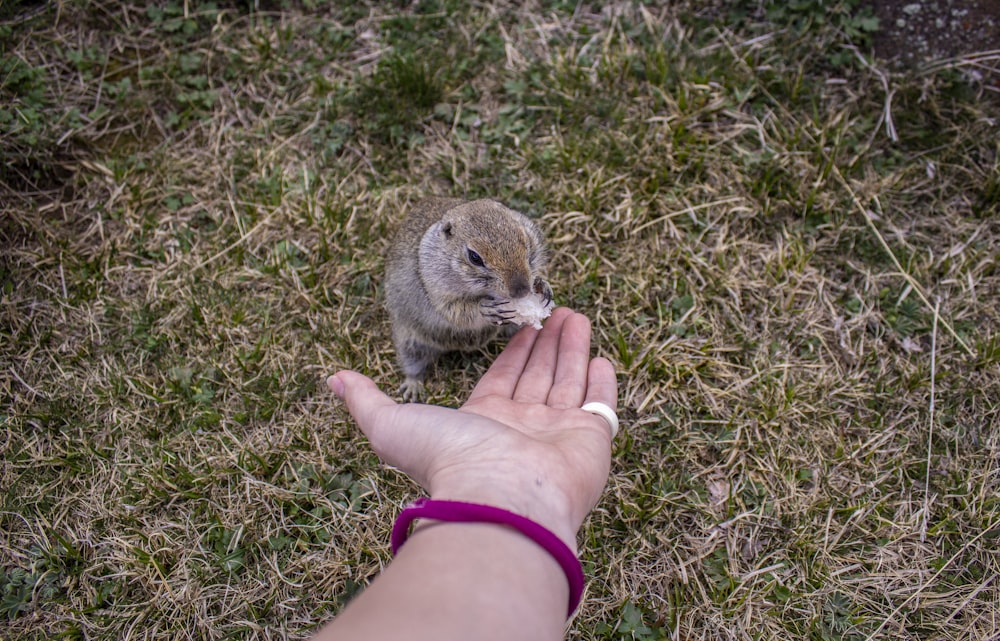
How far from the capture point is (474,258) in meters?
3.42

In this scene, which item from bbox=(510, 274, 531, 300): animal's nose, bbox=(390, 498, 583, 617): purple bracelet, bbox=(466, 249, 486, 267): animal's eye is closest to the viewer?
bbox=(390, 498, 583, 617): purple bracelet

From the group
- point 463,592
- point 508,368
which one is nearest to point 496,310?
point 508,368

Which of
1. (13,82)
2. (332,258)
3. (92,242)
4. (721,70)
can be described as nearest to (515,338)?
(332,258)

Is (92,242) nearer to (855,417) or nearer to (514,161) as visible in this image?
(514,161)

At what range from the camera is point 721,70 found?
4883mm

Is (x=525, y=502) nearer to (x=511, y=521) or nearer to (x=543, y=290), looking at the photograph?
(x=511, y=521)

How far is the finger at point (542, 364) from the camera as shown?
139 inches

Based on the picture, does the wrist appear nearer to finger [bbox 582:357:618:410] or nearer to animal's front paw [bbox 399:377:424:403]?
finger [bbox 582:357:618:410]

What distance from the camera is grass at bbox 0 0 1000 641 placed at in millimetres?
3529

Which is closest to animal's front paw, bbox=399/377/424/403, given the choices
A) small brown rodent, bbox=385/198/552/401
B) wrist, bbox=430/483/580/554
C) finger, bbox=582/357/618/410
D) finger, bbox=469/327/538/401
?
small brown rodent, bbox=385/198/552/401

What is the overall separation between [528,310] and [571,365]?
0.42 m

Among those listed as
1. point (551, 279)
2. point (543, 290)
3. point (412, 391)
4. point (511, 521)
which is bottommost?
point (412, 391)

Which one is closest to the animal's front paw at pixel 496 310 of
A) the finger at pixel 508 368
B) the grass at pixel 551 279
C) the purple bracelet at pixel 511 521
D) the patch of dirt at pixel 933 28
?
the finger at pixel 508 368

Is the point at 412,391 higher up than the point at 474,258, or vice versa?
the point at 474,258
